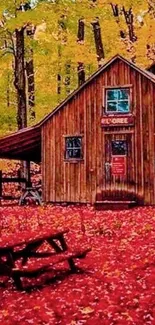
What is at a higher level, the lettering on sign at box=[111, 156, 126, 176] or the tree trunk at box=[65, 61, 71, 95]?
the tree trunk at box=[65, 61, 71, 95]

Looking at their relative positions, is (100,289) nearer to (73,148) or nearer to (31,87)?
(73,148)

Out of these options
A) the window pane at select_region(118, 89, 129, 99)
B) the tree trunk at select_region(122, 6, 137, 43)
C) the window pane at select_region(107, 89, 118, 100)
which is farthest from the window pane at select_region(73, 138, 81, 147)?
the tree trunk at select_region(122, 6, 137, 43)

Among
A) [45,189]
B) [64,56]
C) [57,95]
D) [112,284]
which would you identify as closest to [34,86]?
[57,95]

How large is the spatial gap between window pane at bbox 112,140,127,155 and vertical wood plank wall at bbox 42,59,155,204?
1.48 feet

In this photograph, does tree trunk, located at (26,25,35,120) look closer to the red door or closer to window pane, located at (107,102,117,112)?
window pane, located at (107,102,117,112)

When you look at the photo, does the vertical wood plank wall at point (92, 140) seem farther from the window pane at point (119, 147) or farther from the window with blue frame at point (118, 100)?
the window pane at point (119, 147)

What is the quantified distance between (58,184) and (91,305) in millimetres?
15528

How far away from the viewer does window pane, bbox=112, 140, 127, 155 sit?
2220cm

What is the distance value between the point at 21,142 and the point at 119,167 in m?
4.77

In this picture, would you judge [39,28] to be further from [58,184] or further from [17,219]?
[17,219]

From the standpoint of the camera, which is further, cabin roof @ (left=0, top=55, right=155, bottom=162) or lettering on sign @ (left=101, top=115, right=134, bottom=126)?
Result: cabin roof @ (left=0, top=55, right=155, bottom=162)

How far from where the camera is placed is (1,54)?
95.5ft

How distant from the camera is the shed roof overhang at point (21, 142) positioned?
77.5 ft

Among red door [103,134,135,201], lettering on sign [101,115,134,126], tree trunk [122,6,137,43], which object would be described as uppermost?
tree trunk [122,6,137,43]
